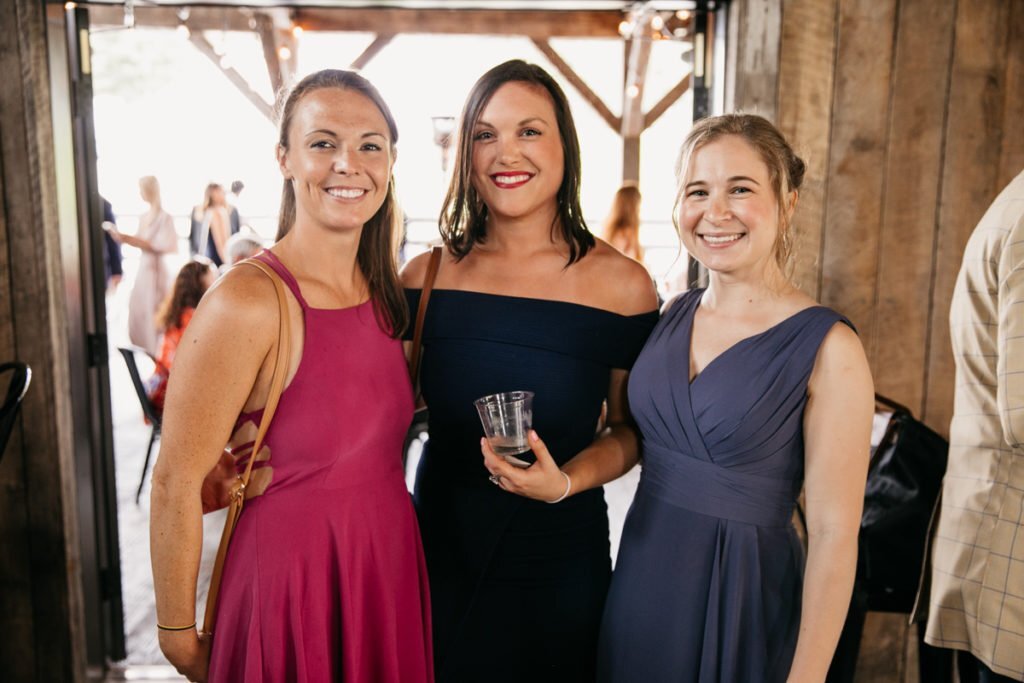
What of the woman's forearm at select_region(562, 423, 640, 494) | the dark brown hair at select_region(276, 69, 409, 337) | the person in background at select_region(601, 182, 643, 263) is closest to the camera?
the dark brown hair at select_region(276, 69, 409, 337)

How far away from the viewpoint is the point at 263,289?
1511 mm

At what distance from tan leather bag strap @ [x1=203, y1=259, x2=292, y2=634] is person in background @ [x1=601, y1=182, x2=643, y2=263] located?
4.81 meters

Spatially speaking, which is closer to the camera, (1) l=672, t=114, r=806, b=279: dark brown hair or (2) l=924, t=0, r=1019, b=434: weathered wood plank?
(1) l=672, t=114, r=806, b=279: dark brown hair

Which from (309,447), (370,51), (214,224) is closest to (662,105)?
(370,51)

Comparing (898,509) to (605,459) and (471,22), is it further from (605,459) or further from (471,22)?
(471,22)

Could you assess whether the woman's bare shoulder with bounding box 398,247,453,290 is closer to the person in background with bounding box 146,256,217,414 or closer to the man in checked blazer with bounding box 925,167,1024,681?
the man in checked blazer with bounding box 925,167,1024,681

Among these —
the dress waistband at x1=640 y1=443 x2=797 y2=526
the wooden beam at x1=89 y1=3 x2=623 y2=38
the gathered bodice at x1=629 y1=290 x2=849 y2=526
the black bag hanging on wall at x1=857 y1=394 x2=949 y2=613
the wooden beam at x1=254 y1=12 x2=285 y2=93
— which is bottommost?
the black bag hanging on wall at x1=857 y1=394 x2=949 y2=613

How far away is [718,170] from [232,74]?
9.19 m

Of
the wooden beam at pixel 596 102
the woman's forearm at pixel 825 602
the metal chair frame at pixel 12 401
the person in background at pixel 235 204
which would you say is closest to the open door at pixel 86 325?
the metal chair frame at pixel 12 401

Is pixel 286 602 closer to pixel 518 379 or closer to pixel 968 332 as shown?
pixel 518 379

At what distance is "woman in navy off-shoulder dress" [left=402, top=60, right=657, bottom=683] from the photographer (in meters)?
1.93

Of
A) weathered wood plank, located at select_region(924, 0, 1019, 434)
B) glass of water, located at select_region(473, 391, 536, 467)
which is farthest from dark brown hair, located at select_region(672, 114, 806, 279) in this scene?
weathered wood plank, located at select_region(924, 0, 1019, 434)

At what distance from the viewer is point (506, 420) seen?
155cm

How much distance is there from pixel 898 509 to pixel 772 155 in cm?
113
